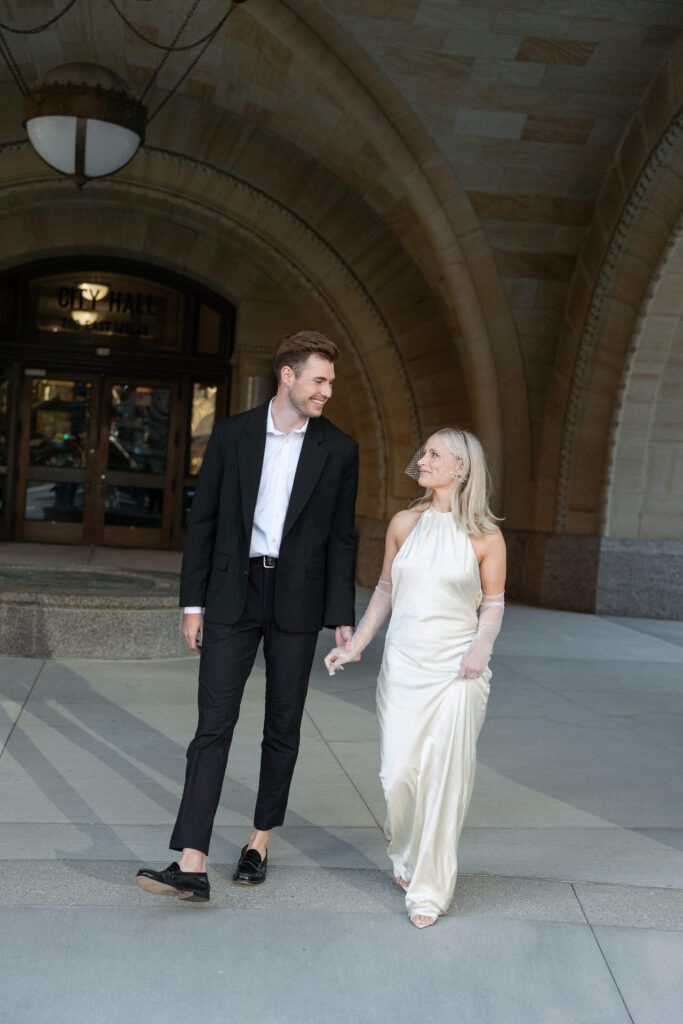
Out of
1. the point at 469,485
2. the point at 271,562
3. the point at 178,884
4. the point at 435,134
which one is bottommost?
the point at 178,884

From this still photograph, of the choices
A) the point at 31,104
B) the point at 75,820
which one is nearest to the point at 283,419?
the point at 75,820

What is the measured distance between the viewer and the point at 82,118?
9328mm

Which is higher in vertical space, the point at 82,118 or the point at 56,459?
the point at 82,118

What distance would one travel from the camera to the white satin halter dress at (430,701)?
12.0ft

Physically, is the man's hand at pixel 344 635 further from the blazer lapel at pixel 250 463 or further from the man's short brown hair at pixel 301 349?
the man's short brown hair at pixel 301 349

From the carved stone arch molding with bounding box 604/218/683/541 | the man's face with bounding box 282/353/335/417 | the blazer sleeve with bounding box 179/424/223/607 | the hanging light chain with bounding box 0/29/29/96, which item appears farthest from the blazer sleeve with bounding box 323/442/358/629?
the hanging light chain with bounding box 0/29/29/96

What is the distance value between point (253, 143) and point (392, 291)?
2311mm

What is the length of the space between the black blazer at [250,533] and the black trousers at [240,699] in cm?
7

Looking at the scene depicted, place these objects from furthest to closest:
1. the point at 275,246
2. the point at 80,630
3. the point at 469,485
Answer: the point at 275,246, the point at 80,630, the point at 469,485

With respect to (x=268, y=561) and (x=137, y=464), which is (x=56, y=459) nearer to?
(x=137, y=464)

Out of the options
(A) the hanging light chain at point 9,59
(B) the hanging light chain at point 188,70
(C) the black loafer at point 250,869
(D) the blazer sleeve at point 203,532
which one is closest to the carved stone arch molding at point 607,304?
(B) the hanging light chain at point 188,70

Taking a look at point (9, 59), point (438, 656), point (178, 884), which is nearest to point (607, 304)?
point (9, 59)

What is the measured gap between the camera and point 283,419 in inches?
154

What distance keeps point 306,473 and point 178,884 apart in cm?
132
